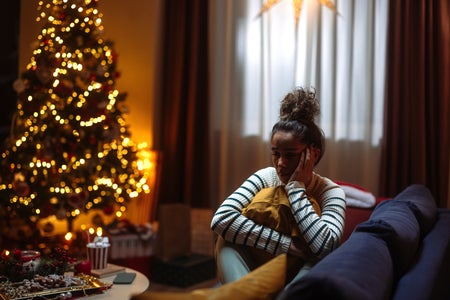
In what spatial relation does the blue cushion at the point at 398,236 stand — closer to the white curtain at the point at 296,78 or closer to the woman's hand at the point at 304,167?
the woman's hand at the point at 304,167

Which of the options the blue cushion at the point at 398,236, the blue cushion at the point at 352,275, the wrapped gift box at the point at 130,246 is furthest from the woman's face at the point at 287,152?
the wrapped gift box at the point at 130,246

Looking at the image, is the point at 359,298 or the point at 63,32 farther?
the point at 63,32

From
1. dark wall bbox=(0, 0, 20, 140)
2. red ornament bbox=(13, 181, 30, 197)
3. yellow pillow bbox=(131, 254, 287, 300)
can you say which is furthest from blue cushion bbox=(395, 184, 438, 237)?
dark wall bbox=(0, 0, 20, 140)

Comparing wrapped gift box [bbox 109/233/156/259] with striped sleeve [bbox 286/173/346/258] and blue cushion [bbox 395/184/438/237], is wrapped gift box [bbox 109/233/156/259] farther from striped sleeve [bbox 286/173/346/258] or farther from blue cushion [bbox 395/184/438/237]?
striped sleeve [bbox 286/173/346/258]

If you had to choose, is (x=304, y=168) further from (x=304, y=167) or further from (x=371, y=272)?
(x=371, y=272)

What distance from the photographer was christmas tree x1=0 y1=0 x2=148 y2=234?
3834 mm

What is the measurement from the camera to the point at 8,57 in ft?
13.9

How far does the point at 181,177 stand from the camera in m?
4.84

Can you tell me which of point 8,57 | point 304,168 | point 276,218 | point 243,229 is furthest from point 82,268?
point 8,57

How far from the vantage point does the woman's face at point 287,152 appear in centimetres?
194

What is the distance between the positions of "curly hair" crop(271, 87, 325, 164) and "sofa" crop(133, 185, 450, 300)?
15.2 inches

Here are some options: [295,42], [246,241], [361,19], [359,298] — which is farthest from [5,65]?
[359,298]

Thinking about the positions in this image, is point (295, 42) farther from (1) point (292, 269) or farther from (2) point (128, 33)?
(1) point (292, 269)

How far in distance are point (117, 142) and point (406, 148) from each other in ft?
7.21
